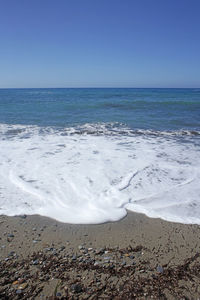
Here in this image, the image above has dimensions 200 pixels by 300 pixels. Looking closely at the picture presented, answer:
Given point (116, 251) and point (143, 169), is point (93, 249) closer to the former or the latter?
point (116, 251)

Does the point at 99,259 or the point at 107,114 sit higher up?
the point at 107,114

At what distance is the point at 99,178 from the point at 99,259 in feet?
8.60

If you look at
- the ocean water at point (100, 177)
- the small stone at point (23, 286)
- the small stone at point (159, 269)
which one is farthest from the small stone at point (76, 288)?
the ocean water at point (100, 177)

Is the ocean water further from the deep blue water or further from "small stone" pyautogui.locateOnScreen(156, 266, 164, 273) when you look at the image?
the deep blue water

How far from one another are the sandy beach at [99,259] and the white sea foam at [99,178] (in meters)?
0.32

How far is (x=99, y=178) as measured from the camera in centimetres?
512

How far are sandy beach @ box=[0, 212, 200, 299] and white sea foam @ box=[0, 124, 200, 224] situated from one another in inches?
12.5

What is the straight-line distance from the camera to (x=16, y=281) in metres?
2.26

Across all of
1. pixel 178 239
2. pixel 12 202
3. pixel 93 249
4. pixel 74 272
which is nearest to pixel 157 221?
pixel 178 239

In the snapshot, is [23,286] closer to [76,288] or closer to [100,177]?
[76,288]

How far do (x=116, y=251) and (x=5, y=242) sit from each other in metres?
1.66

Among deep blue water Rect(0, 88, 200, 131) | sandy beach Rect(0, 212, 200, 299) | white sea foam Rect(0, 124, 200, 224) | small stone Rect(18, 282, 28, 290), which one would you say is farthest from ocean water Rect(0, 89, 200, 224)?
deep blue water Rect(0, 88, 200, 131)

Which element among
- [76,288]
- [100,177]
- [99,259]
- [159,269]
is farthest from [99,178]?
[76,288]

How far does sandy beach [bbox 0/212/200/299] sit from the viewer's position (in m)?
2.17
